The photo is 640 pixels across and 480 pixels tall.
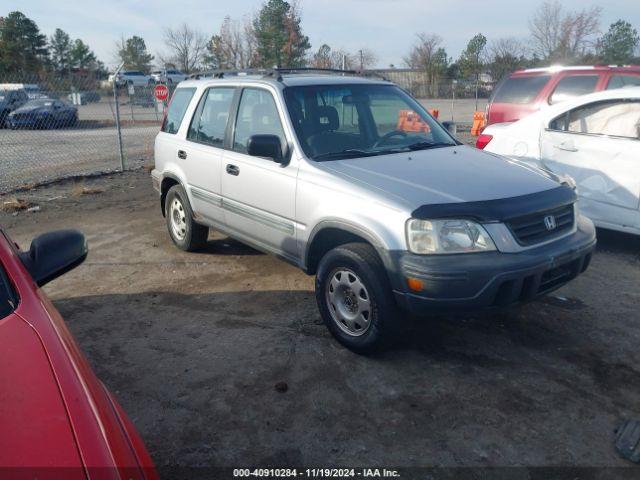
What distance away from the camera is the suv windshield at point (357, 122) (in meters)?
4.31

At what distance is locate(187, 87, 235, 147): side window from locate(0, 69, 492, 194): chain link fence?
3.84 meters

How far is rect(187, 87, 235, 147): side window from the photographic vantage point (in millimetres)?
5113

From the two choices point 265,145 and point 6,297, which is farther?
point 265,145

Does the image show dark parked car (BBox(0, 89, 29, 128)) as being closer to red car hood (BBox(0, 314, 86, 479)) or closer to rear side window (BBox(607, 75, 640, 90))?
rear side window (BBox(607, 75, 640, 90))

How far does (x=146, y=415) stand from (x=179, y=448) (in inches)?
15.5

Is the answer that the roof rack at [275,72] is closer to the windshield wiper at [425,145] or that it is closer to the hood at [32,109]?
the windshield wiper at [425,145]

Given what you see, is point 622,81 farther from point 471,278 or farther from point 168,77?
point 168,77

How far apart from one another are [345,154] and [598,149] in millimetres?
3130

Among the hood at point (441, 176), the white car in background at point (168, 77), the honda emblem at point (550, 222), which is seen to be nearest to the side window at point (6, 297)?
the hood at point (441, 176)

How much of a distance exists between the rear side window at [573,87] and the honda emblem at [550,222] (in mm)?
6109

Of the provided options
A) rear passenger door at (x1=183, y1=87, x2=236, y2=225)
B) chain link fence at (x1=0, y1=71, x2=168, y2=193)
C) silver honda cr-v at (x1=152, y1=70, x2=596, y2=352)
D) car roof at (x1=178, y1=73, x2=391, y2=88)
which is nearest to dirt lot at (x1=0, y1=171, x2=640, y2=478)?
silver honda cr-v at (x1=152, y1=70, x2=596, y2=352)

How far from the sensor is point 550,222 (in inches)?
144

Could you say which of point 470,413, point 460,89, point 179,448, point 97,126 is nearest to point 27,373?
point 179,448

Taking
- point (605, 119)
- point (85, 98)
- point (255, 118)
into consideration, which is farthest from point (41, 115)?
point (605, 119)
